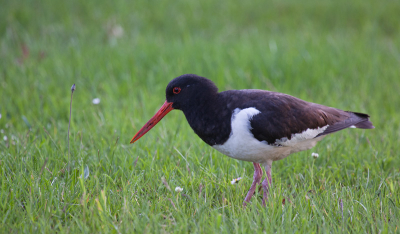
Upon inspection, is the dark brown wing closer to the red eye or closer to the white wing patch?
the white wing patch

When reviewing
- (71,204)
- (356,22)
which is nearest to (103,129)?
(71,204)

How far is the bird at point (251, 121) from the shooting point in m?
3.07

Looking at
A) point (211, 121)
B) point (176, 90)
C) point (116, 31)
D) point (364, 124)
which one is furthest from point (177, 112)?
point (116, 31)

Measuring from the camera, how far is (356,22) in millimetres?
9141

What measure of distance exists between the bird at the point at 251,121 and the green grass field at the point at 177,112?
1.10 feet

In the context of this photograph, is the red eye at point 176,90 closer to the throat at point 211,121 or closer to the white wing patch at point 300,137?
the throat at point 211,121

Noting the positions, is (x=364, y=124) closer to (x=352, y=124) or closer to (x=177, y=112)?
(x=352, y=124)

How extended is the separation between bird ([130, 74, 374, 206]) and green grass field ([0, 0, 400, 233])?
34cm

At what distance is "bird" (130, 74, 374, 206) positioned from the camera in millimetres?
3070

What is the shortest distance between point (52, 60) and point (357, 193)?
18.0 feet

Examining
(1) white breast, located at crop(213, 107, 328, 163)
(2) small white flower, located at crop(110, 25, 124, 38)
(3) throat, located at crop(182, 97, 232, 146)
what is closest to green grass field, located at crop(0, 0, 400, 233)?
(2) small white flower, located at crop(110, 25, 124, 38)

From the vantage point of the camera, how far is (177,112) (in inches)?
213

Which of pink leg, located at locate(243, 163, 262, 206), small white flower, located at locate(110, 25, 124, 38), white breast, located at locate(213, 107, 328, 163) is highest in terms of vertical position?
small white flower, located at locate(110, 25, 124, 38)

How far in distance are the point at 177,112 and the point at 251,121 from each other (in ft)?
8.18
